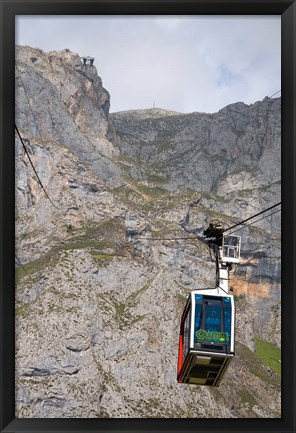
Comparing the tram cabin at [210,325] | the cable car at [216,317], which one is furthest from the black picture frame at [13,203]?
the tram cabin at [210,325]

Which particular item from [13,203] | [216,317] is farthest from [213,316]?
[13,203]

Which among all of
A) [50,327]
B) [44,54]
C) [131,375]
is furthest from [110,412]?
[44,54]

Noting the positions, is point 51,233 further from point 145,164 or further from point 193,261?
point 145,164

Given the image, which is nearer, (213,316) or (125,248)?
(213,316)

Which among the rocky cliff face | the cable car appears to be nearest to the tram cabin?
the cable car

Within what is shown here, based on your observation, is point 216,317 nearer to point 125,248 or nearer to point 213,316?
point 213,316
